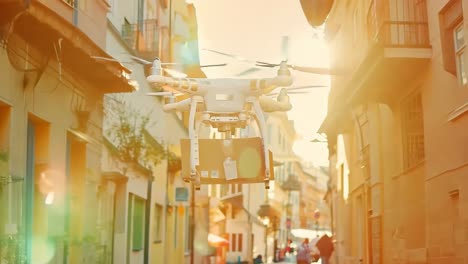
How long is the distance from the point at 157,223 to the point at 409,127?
10610 millimetres

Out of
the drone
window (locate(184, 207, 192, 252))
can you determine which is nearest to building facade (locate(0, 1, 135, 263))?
the drone

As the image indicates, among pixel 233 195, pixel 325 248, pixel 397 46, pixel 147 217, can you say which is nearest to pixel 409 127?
pixel 397 46

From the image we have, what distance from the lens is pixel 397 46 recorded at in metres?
14.6

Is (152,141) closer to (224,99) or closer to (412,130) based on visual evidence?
(412,130)

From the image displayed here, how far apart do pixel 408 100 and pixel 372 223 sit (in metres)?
4.05

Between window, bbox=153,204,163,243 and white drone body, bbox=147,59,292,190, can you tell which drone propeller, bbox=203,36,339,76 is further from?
window, bbox=153,204,163,243

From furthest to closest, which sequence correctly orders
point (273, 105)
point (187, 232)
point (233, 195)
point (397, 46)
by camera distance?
point (233, 195)
point (187, 232)
point (397, 46)
point (273, 105)

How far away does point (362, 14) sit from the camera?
2059cm

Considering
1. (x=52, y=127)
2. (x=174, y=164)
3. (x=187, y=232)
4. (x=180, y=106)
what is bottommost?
(x=187, y=232)

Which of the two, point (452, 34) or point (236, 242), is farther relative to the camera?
point (236, 242)

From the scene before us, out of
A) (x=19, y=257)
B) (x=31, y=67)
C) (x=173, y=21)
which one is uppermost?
(x=173, y=21)

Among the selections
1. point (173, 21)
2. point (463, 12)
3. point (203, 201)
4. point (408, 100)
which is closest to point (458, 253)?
point (463, 12)

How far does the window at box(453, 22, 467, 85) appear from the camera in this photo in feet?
41.9

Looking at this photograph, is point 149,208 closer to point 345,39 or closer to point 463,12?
point 345,39
